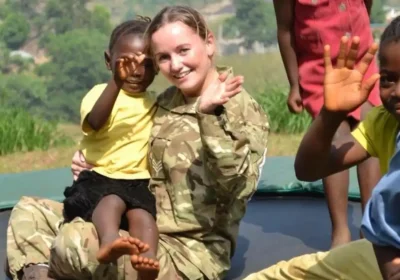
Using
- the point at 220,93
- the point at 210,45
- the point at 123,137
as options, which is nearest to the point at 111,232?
the point at 123,137

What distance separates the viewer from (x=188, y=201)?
2439mm

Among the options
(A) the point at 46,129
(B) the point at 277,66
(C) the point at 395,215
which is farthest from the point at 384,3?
(C) the point at 395,215

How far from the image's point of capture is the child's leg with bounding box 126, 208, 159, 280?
2.17 meters

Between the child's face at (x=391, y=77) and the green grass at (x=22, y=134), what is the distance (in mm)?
4107

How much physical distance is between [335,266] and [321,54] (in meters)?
0.98

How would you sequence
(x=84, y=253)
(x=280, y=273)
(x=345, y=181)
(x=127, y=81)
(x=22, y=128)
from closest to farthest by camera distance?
(x=280, y=273), (x=84, y=253), (x=127, y=81), (x=345, y=181), (x=22, y=128)

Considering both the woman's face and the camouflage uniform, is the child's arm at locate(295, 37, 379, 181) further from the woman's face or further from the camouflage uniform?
the woman's face

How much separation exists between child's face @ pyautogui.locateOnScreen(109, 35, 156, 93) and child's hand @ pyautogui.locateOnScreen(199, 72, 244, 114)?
387 millimetres

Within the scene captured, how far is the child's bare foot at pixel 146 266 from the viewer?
2158 mm

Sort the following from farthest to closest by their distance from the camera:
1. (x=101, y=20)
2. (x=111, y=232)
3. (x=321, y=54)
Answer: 1. (x=101, y=20)
2. (x=321, y=54)
3. (x=111, y=232)

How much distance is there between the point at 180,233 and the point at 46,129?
11.6 feet

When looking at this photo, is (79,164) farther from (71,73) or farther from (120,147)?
(71,73)

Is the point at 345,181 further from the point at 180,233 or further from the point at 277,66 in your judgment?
the point at 277,66

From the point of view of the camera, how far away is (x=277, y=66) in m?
6.68
